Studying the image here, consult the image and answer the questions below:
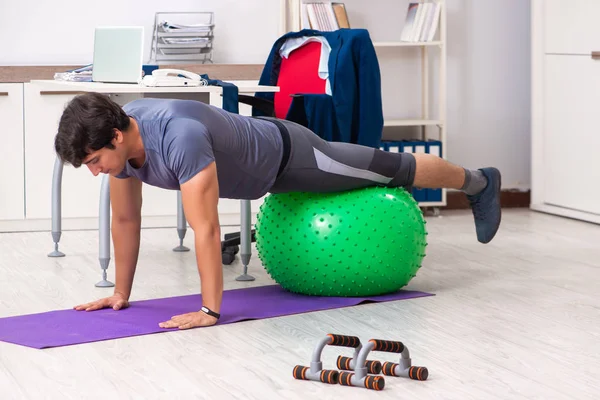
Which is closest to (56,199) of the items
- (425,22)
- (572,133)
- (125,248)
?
(125,248)

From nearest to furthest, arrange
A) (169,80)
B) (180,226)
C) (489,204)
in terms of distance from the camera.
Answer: (169,80)
(489,204)
(180,226)

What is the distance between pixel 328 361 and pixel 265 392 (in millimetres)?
282

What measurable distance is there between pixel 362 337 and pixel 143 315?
0.66 metres

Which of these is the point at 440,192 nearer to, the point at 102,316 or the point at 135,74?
the point at 135,74

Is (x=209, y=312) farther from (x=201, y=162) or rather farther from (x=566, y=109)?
(x=566, y=109)

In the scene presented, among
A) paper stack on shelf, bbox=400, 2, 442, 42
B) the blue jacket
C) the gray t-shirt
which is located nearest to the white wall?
paper stack on shelf, bbox=400, 2, 442, 42

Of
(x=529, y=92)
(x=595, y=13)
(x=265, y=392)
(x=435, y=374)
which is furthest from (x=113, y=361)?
(x=529, y=92)

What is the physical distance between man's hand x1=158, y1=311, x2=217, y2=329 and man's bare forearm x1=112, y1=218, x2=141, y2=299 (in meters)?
0.29

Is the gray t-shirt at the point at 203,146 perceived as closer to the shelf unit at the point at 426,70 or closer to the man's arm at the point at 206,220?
the man's arm at the point at 206,220

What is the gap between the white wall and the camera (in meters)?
4.71

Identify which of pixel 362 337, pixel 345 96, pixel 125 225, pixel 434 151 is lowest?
pixel 362 337

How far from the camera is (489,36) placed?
522 centimetres

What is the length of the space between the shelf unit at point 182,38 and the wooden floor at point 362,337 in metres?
1.16

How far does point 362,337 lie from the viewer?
2592 mm
